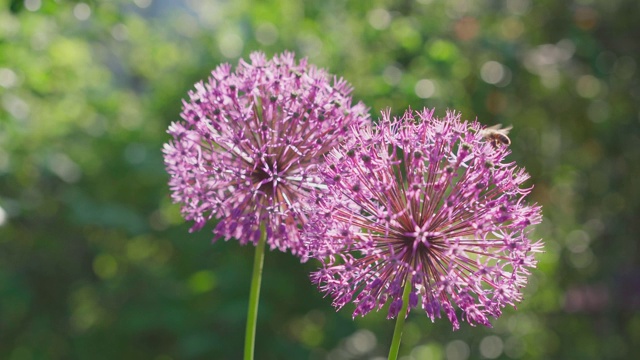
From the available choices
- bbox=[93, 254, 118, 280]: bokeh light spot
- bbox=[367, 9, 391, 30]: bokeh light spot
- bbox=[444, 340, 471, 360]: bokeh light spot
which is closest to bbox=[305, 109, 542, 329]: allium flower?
bbox=[367, 9, 391, 30]: bokeh light spot

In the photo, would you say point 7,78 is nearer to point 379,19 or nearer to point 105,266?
point 379,19

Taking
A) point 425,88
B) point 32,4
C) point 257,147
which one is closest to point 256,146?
point 257,147

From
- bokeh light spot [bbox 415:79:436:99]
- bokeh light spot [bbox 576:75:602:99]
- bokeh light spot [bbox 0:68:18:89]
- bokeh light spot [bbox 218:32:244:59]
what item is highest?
bokeh light spot [bbox 576:75:602:99]

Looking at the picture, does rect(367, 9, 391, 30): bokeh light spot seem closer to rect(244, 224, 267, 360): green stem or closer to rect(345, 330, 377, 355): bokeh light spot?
rect(345, 330, 377, 355): bokeh light spot

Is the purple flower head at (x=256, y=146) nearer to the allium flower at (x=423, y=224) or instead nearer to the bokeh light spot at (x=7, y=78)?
the allium flower at (x=423, y=224)

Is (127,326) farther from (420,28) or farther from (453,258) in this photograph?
(453,258)

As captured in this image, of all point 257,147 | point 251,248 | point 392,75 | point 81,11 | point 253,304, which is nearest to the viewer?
point 253,304

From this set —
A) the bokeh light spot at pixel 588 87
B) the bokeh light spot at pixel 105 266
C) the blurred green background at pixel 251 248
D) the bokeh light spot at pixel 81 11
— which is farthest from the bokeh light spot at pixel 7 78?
the bokeh light spot at pixel 588 87
